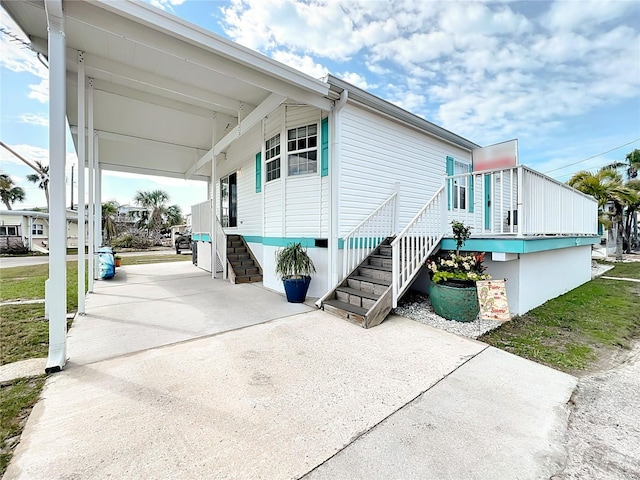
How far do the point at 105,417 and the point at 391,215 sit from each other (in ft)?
19.1

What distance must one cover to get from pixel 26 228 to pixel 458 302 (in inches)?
1249

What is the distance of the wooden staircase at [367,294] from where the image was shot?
14.1 ft

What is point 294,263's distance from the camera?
549 centimetres

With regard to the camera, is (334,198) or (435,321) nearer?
(435,321)

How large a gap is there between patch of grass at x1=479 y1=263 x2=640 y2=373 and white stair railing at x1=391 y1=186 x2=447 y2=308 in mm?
1394

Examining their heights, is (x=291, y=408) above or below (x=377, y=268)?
below

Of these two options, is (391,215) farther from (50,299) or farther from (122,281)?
(122,281)

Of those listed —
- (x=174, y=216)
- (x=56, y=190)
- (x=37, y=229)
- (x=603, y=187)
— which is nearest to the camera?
(x=56, y=190)

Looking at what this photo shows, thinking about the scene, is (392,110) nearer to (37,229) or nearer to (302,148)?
(302,148)

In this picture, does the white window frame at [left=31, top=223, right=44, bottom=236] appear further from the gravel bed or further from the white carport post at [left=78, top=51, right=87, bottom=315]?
the gravel bed

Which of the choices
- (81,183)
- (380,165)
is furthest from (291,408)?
(380,165)

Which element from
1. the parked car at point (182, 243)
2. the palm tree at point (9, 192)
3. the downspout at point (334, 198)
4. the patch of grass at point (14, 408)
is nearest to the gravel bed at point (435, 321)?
the downspout at point (334, 198)

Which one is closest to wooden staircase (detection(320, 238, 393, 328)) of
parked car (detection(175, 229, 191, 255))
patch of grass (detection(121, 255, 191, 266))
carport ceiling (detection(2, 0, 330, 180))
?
carport ceiling (detection(2, 0, 330, 180))

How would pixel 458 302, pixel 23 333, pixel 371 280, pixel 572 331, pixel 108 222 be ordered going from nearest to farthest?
pixel 23 333 < pixel 572 331 < pixel 458 302 < pixel 371 280 < pixel 108 222
